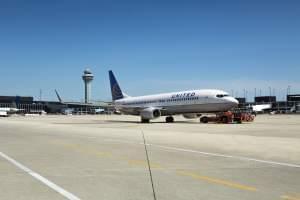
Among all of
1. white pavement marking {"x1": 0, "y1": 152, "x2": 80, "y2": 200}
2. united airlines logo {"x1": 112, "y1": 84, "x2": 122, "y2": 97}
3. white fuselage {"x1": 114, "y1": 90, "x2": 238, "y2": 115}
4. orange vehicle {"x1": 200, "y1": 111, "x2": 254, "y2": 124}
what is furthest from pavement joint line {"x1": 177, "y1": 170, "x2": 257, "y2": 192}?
united airlines logo {"x1": 112, "y1": 84, "x2": 122, "y2": 97}

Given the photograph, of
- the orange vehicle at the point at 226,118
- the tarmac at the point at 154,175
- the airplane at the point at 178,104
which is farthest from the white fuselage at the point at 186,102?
the tarmac at the point at 154,175

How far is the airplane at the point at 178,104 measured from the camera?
4447 centimetres

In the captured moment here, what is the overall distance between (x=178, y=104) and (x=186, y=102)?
1476 millimetres

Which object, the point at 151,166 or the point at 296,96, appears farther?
the point at 296,96

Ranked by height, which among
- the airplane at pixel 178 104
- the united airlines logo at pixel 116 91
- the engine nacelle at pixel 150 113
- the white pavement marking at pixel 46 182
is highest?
the united airlines logo at pixel 116 91

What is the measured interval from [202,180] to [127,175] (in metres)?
1.78

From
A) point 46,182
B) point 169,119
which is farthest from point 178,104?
point 46,182

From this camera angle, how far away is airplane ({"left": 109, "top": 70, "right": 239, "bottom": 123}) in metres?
44.5

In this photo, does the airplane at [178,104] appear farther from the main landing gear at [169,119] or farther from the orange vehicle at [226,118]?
the orange vehicle at [226,118]

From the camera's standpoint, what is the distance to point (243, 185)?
28.0 ft

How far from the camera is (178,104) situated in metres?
48.5

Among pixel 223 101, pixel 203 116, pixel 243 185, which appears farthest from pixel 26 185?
pixel 203 116

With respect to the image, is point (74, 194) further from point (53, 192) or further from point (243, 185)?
point (243, 185)

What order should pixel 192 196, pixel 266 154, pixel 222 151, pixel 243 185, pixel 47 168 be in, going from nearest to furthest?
pixel 192 196
pixel 243 185
pixel 47 168
pixel 266 154
pixel 222 151
